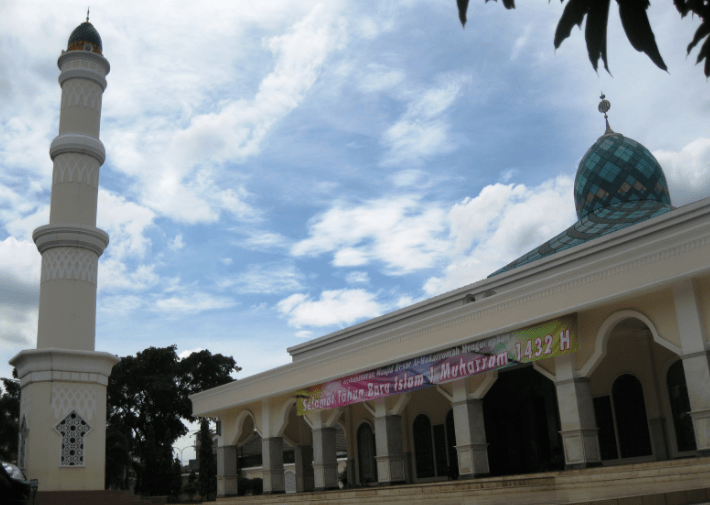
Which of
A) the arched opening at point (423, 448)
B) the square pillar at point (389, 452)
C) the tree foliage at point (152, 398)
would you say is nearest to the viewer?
the square pillar at point (389, 452)

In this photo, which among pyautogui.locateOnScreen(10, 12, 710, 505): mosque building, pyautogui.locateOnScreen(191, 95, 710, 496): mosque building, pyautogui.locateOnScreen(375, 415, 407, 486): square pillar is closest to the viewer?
pyautogui.locateOnScreen(191, 95, 710, 496): mosque building

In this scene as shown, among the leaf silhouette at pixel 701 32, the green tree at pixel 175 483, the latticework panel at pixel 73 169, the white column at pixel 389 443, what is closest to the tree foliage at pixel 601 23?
the leaf silhouette at pixel 701 32

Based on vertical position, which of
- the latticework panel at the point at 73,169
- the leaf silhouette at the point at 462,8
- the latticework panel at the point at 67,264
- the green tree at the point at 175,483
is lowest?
the green tree at the point at 175,483

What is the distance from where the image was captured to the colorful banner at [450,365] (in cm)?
1353

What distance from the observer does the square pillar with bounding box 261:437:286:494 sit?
20391mm

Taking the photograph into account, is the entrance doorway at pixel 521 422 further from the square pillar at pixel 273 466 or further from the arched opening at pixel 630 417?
the square pillar at pixel 273 466

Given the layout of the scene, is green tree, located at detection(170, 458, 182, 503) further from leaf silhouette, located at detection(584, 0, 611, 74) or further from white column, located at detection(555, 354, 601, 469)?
leaf silhouette, located at detection(584, 0, 611, 74)

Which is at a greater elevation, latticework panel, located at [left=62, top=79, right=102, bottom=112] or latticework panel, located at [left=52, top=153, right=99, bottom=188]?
latticework panel, located at [left=62, top=79, right=102, bottom=112]

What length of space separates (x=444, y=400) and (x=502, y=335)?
591 cm

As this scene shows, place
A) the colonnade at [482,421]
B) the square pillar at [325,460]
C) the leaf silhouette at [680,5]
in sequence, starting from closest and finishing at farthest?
the leaf silhouette at [680,5]
the colonnade at [482,421]
the square pillar at [325,460]

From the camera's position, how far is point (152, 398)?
3872 centimetres

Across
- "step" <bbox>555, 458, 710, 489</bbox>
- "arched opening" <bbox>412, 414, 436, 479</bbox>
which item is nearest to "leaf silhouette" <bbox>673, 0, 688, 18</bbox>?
"step" <bbox>555, 458, 710, 489</bbox>

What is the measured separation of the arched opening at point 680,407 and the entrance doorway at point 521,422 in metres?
3.01

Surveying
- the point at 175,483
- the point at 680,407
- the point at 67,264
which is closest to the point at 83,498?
the point at 67,264
